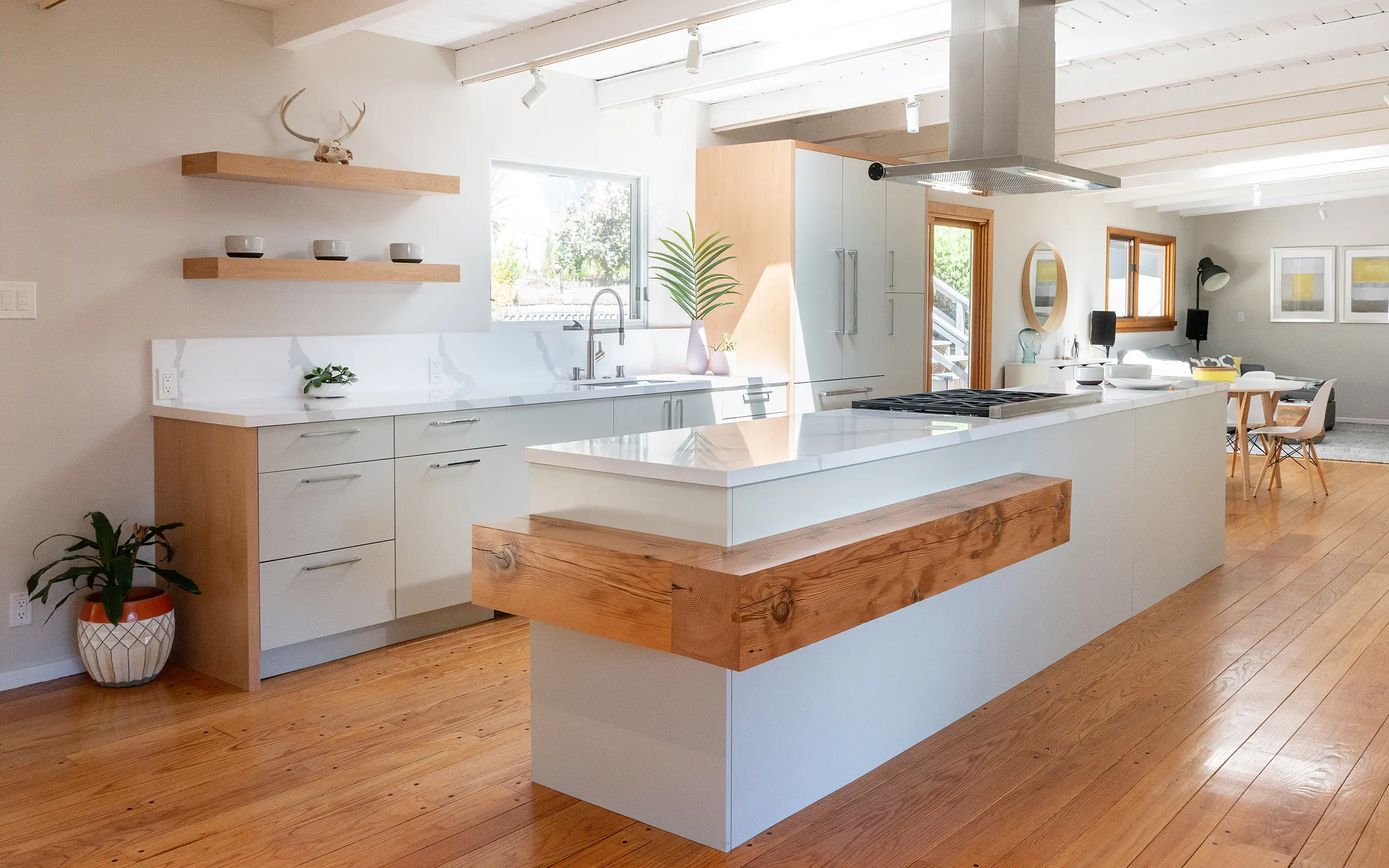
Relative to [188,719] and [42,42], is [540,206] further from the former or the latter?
[188,719]

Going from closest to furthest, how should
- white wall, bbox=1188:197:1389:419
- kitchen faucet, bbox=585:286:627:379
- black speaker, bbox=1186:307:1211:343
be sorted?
1. kitchen faucet, bbox=585:286:627:379
2. white wall, bbox=1188:197:1389:419
3. black speaker, bbox=1186:307:1211:343

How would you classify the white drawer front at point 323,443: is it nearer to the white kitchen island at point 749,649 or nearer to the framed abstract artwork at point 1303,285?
the white kitchen island at point 749,649

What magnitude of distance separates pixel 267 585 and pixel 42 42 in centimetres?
186

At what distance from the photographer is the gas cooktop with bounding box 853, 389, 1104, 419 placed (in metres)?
3.46

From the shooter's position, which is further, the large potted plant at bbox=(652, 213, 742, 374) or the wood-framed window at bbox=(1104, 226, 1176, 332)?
the wood-framed window at bbox=(1104, 226, 1176, 332)

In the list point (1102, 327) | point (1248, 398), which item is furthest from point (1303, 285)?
point (1248, 398)

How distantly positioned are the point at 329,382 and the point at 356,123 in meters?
1.07

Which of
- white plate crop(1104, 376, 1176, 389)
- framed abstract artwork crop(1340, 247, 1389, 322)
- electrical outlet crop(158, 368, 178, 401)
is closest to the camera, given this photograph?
electrical outlet crop(158, 368, 178, 401)

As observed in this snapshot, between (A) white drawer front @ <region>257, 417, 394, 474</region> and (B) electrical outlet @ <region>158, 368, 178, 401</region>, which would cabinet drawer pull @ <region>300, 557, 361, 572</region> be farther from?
(B) electrical outlet @ <region>158, 368, 178, 401</region>

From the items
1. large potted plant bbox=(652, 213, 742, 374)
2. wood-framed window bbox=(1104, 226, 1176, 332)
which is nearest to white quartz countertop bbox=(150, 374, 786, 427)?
large potted plant bbox=(652, 213, 742, 374)

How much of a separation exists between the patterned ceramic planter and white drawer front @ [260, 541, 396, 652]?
1.15 feet

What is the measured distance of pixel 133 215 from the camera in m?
3.72

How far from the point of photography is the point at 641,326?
221 inches

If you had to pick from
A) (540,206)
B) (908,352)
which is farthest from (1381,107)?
(540,206)
